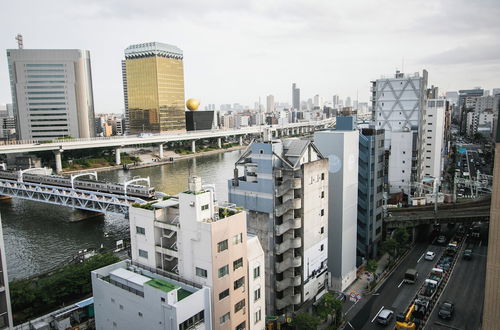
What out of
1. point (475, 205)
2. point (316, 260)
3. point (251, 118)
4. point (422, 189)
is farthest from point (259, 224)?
point (251, 118)

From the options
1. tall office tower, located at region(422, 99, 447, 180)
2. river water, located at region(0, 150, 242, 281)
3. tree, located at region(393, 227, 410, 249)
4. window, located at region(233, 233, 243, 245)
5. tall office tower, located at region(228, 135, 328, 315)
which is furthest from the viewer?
tall office tower, located at region(422, 99, 447, 180)

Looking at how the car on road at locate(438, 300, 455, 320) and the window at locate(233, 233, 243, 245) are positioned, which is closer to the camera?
the window at locate(233, 233, 243, 245)

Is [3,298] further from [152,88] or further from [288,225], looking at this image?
[152,88]

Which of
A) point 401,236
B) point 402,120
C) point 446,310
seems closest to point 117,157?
point 402,120

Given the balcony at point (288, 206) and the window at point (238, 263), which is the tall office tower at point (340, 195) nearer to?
the balcony at point (288, 206)

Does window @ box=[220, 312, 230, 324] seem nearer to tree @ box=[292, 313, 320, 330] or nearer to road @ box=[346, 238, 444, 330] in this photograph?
tree @ box=[292, 313, 320, 330]

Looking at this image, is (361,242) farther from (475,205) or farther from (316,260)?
(475,205)

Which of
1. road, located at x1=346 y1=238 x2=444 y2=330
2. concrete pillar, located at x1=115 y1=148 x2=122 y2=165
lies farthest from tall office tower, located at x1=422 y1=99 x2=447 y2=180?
concrete pillar, located at x1=115 y1=148 x2=122 y2=165
